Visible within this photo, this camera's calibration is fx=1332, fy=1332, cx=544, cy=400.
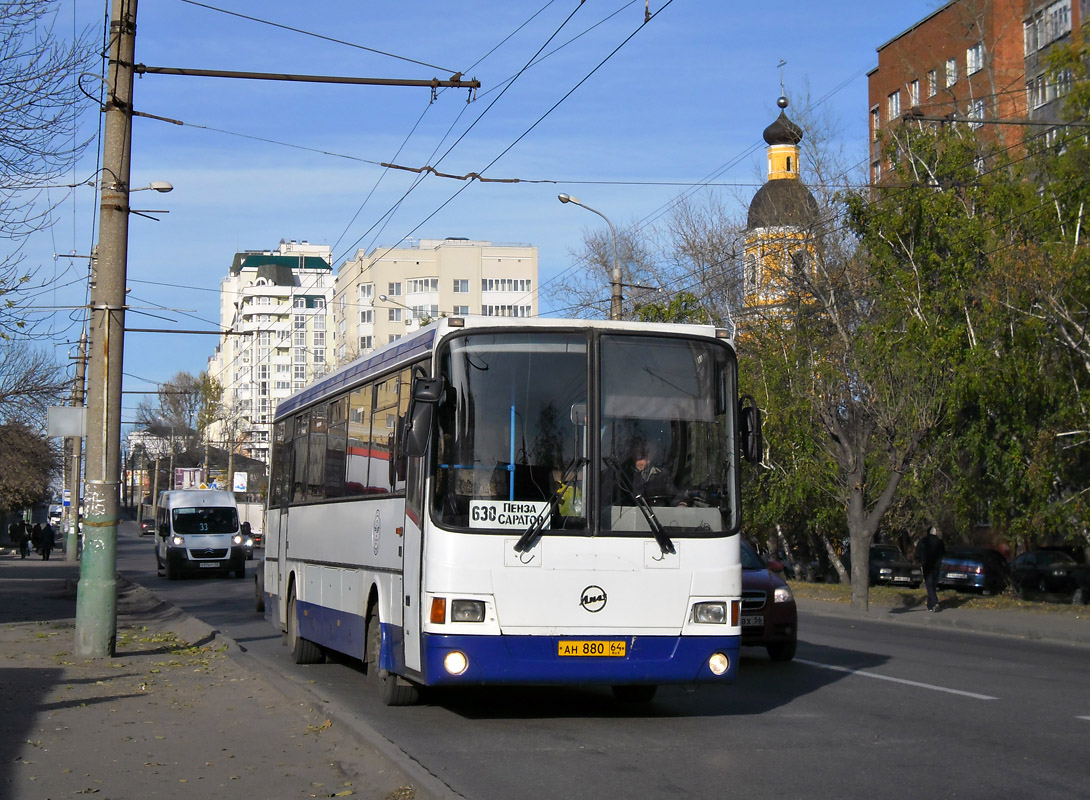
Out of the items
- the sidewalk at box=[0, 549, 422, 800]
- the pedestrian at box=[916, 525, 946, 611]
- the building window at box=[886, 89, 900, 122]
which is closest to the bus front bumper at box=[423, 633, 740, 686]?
the sidewalk at box=[0, 549, 422, 800]

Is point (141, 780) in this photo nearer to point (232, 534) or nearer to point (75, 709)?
point (75, 709)

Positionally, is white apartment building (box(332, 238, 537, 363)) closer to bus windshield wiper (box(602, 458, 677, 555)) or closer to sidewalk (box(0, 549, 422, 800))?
sidewalk (box(0, 549, 422, 800))

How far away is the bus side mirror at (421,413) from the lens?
9461mm

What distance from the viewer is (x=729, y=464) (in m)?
10.1

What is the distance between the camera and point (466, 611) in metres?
9.50

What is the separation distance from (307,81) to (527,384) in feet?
18.4

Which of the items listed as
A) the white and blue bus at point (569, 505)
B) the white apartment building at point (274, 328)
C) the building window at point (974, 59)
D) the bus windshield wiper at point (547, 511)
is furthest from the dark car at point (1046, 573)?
the white apartment building at point (274, 328)

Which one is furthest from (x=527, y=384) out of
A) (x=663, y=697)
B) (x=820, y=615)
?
(x=820, y=615)

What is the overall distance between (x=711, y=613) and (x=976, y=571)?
112 feet

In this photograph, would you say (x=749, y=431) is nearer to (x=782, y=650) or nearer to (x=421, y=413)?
(x=421, y=413)

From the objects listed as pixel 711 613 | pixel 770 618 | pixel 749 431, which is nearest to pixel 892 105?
pixel 770 618

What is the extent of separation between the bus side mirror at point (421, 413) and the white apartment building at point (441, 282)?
102263 mm

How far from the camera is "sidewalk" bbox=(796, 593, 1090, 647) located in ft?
Answer: 71.3

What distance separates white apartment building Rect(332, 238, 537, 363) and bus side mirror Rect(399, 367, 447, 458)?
10226cm
